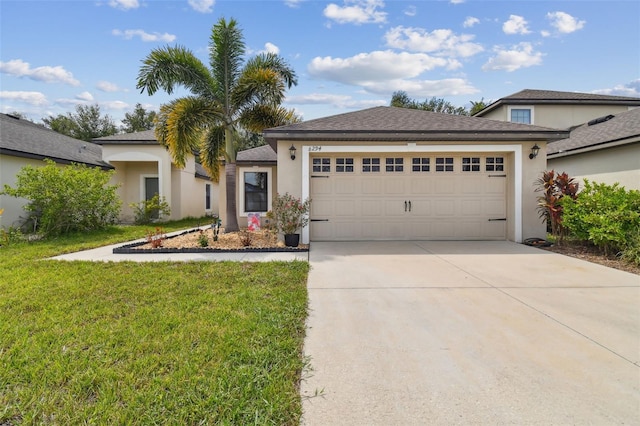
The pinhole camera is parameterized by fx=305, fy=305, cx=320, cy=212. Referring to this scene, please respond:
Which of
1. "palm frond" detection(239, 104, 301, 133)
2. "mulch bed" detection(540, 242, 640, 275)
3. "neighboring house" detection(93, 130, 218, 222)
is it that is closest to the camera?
"mulch bed" detection(540, 242, 640, 275)

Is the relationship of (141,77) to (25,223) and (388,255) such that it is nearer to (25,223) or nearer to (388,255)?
(25,223)

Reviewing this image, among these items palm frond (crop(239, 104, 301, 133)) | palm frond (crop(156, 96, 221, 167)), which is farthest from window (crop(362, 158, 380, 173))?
palm frond (crop(156, 96, 221, 167))

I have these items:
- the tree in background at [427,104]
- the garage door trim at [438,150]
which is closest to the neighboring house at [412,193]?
the garage door trim at [438,150]

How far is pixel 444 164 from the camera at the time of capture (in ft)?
28.9

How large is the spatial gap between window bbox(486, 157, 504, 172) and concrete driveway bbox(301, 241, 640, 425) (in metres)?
4.01

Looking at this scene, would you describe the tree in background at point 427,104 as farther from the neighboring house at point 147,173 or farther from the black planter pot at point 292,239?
the black planter pot at point 292,239

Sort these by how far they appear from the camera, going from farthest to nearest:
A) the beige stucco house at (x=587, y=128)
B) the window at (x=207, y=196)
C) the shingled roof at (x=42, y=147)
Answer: the window at (x=207, y=196)
the shingled roof at (x=42, y=147)
the beige stucco house at (x=587, y=128)

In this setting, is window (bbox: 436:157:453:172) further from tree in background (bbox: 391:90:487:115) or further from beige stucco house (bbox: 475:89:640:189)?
tree in background (bbox: 391:90:487:115)

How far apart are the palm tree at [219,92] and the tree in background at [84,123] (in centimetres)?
3064

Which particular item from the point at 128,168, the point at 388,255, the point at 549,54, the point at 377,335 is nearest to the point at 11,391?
the point at 377,335

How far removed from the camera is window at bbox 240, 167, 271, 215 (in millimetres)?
11656

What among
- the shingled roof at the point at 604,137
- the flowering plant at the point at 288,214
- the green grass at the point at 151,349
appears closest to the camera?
the green grass at the point at 151,349

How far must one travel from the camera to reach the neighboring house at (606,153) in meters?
8.93

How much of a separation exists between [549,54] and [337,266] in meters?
10.7
